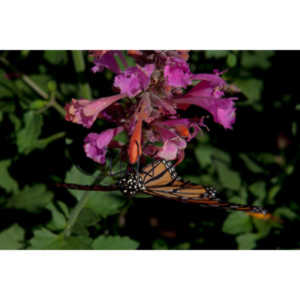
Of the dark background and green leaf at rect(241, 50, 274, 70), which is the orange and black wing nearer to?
the dark background

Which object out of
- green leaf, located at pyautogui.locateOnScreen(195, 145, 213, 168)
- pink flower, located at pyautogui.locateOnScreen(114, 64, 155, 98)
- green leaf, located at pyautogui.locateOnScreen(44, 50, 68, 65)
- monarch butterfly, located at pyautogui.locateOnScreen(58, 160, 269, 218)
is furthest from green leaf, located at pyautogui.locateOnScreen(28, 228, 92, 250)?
green leaf, located at pyautogui.locateOnScreen(44, 50, 68, 65)

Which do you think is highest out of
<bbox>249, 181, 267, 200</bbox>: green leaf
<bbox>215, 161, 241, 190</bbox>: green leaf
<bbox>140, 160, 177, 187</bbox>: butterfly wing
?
<bbox>140, 160, 177, 187</bbox>: butterfly wing

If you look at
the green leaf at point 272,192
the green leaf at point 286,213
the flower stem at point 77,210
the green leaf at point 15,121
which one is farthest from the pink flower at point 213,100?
the green leaf at point 15,121

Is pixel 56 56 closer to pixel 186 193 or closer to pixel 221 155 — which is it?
pixel 221 155

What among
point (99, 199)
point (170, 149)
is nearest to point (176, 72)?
point (170, 149)

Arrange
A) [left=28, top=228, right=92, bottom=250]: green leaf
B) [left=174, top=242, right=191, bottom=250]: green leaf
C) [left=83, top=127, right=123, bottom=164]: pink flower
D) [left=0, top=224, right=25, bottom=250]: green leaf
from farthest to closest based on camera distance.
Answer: [left=174, top=242, right=191, bottom=250]: green leaf < [left=0, top=224, right=25, bottom=250]: green leaf < [left=28, top=228, right=92, bottom=250]: green leaf < [left=83, top=127, right=123, bottom=164]: pink flower

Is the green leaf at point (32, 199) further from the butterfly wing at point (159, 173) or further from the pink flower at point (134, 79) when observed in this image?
the pink flower at point (134, 79)

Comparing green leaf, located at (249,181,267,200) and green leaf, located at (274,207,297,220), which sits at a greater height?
green leaf, located at (249,181,267,200)
